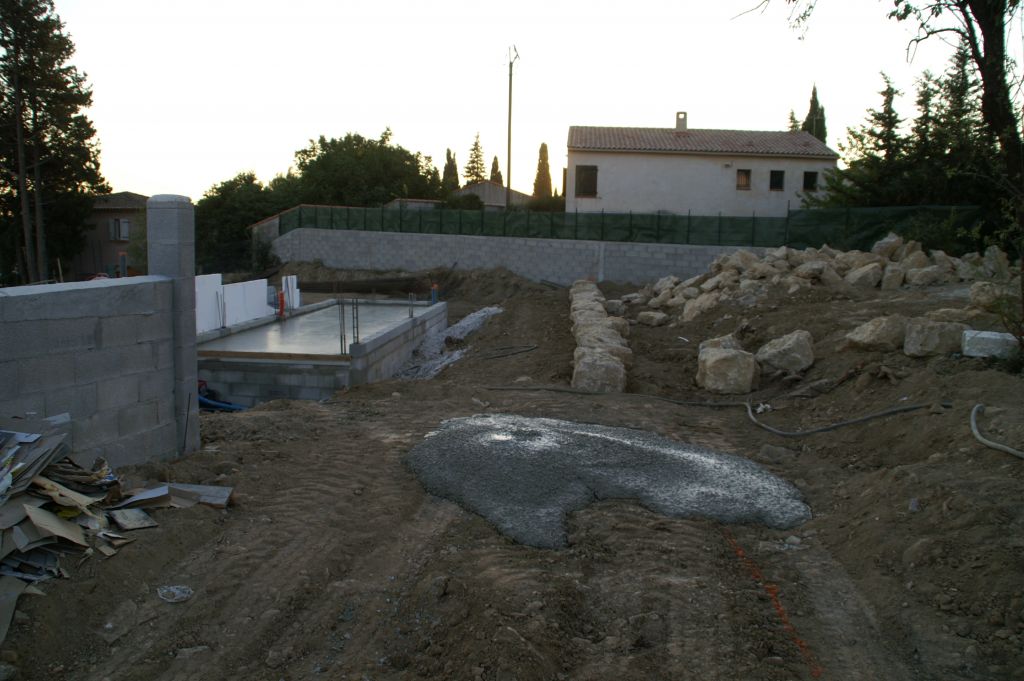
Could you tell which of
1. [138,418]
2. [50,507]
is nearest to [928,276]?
[138,418]

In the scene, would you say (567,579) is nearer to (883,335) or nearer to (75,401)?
(75,401)

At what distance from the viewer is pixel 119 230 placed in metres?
48.6

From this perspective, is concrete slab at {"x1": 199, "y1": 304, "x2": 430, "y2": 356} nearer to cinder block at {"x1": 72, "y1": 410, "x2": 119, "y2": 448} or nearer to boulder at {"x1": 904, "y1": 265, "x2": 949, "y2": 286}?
cinder block at {"x1": 72, "y1": 410, "x2": 119, "y2": 448}

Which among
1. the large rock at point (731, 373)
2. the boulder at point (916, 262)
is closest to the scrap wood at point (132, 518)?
the large rock at point (731, 373)

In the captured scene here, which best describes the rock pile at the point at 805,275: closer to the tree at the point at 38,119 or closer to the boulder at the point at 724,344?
the boulder at the point at 724,344

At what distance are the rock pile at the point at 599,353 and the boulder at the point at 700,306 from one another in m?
1.54

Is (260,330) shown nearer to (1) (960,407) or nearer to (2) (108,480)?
(2) (108,480)

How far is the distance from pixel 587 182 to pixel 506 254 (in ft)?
23.6

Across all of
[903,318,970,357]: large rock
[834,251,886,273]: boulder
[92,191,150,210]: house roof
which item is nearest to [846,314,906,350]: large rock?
[903,318,970,357]: large rock

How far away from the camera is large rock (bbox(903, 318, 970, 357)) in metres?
9.10

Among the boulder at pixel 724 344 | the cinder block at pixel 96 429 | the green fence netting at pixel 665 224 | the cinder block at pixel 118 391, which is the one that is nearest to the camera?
the cinder block at pixel 96 429

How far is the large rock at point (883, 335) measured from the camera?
32.9ft

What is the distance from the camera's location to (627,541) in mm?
5730

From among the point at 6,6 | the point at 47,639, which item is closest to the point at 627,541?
the point at 47,639
